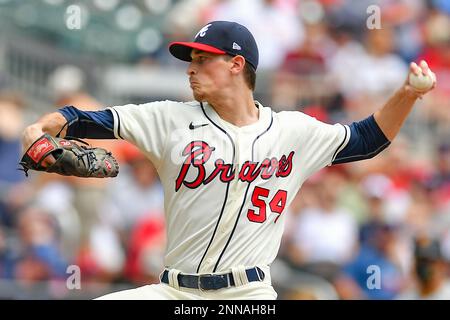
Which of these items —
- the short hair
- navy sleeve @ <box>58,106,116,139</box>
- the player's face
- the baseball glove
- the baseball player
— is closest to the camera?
the baseball glove

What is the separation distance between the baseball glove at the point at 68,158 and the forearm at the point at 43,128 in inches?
1.1

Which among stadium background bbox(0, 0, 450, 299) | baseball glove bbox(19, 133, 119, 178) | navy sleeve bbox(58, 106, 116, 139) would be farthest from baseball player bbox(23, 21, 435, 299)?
stadium background bbox(0, 0, 450, 299)

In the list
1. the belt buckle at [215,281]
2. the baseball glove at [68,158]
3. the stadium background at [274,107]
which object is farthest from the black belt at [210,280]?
the stadium background at [274,107]

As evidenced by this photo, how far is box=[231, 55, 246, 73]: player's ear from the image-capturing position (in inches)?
216

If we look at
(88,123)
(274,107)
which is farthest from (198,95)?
(274,107)

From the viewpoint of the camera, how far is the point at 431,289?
7.57 metres

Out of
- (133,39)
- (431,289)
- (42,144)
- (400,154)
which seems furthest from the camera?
(133,39)

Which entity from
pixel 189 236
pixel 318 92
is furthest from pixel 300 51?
pixel 189 236

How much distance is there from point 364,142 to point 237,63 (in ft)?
2.49

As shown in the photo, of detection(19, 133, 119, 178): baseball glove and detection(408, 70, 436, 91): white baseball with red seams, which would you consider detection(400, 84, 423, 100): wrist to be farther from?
detection(19, 133, 119, 178): baseball glove

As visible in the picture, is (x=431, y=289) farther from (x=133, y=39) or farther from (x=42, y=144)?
(x=133, y=39)

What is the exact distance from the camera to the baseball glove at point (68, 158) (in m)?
4.99

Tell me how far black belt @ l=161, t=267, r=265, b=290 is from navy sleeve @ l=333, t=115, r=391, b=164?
79 cm
